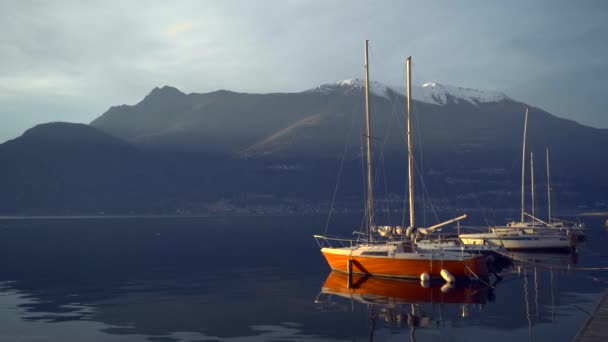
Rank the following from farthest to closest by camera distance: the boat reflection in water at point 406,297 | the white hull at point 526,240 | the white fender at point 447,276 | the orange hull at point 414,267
Answer: the white hull at point 526,240
the orange hull at point 414,267
the white fender at point 447,276
the boat reflection in water at point 406,297

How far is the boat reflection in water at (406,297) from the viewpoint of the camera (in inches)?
955

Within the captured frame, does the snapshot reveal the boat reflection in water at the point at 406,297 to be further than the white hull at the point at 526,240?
No

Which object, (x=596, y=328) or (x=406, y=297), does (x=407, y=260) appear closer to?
(x=406, y=297)

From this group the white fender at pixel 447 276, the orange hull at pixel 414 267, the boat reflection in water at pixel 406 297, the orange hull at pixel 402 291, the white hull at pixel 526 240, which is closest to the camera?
the boat reflection in water at pixel 406 297

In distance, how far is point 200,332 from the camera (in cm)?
2219

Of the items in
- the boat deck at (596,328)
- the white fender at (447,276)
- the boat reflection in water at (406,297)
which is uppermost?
the boat deck at (596,328)

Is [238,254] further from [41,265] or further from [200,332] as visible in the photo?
[200,332]

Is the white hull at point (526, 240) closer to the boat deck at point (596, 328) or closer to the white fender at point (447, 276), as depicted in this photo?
the white fender at point (447, 276)

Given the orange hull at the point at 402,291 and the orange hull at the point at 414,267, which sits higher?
the orange hull at the point at 414,267

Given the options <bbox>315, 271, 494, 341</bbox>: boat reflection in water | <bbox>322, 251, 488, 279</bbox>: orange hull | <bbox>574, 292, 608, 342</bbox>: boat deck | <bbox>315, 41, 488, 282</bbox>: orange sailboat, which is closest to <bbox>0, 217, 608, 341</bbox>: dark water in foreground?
<bbox>315, 271, 494, 341</bbox>: boat reflection in water

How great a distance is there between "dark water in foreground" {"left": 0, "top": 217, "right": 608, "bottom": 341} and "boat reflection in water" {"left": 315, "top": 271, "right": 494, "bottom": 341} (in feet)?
0.26

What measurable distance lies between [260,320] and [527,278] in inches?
789

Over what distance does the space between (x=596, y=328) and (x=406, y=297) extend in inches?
462

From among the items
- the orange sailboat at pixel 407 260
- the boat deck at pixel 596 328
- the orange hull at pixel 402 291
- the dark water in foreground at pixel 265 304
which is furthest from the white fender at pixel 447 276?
the boat deck at pixel 596 328
